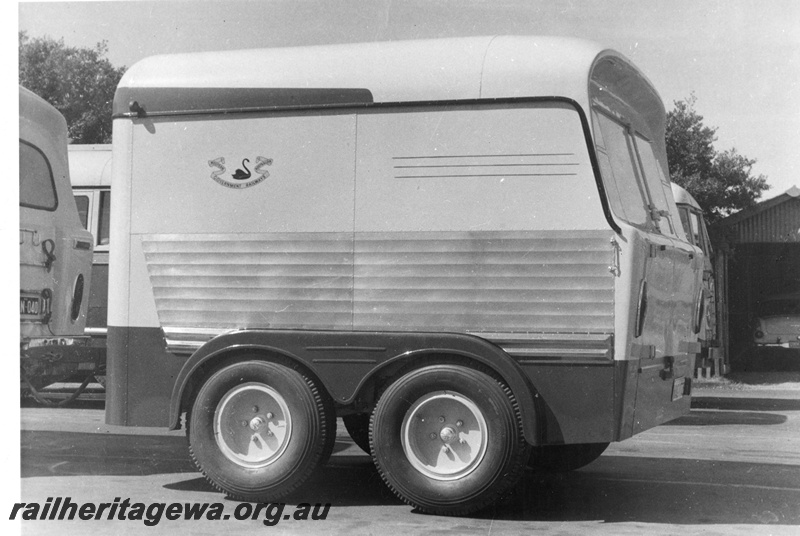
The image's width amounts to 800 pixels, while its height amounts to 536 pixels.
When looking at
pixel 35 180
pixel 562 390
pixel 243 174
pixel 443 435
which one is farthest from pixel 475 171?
pixel 35 180

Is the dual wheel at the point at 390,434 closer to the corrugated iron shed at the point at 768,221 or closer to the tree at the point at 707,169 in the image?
the tree at the point at 707,169

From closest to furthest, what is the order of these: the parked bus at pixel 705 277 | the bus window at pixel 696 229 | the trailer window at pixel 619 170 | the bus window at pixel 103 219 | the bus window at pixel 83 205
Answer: the trailer window at pixel 619 170
the bus window at pixel 103 219
the bus window at pixel 83 205
the parked bus at pixel 705 277
the bus window at pixel 696 229

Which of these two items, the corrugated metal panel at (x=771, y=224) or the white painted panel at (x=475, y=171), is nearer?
the white painted panel at (x=475, y=171)

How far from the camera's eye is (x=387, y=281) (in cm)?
673

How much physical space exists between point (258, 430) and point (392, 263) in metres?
1.48

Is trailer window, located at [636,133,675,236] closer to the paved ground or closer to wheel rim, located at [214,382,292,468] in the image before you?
the paved ground

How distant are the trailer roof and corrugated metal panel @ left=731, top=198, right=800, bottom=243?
14.3m

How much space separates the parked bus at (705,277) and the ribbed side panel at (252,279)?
732cm

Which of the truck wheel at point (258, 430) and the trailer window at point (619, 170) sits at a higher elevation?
the trailer window at point (619, 170)

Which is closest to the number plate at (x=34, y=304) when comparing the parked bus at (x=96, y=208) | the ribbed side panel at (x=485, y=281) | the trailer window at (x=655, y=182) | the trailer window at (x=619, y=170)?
the ribbed side panel at (x=485, y=281)

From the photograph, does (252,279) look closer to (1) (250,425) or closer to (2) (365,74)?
(1) (250,425)

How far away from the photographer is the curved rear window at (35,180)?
8.88 meters

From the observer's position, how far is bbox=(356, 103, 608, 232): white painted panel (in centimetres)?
654

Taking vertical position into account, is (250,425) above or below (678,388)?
below
